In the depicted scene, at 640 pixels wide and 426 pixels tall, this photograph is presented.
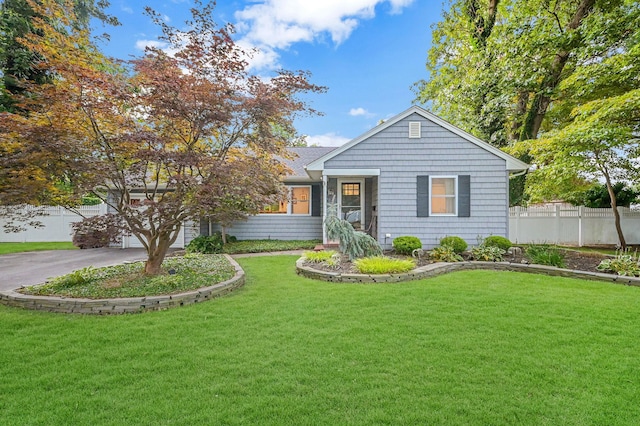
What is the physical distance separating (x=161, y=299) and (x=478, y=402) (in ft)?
14.3

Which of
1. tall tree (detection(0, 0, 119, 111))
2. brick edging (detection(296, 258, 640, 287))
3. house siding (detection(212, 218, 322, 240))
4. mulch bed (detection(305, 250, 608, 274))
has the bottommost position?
brick edging (detection(296, 258, 640, 287))

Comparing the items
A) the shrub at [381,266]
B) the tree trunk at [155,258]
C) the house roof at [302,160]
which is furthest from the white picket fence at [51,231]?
the shrub at [381,266]

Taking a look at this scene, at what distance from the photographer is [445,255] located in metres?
8.05

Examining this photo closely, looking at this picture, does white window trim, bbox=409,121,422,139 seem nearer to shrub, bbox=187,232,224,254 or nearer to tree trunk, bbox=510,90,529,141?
shrub, bbox=187,232,224,254

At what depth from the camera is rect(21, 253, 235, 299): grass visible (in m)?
4.97

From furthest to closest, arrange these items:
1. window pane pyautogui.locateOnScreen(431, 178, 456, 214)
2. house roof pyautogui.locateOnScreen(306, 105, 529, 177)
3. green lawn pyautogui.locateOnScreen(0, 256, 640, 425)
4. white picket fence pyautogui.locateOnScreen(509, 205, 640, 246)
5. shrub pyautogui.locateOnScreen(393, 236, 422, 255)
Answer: white picket fence pyautogui.locateOnScreen(509, 205, 640, 246) < window pane pyautogui.locateOnScreen(431, 178, 456, 214) < house roof pyautogui.locateOnScreen(306, 105, 529, 177) < shrub pyautogui.locateOnScreen(393, 236, 422, 255) < green lawn pyautogui.locateOnScreen(0, 256, 640, 425)

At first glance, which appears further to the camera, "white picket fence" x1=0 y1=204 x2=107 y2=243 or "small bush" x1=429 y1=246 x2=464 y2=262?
"white picket fence" x1=0 y1=204 x2=107 y2=243

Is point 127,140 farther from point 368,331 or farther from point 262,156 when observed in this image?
point 368,331

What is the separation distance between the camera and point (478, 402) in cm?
233

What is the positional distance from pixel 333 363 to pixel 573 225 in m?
14.0

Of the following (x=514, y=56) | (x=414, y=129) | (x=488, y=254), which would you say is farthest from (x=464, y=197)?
(x=514, y=56)

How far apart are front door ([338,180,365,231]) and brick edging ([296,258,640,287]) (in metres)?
4.01

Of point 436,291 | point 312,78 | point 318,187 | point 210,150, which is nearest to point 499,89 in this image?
point 318,187

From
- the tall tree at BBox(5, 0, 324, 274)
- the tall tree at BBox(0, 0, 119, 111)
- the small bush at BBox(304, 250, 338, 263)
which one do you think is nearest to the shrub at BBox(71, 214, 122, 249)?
the tall tree at BBox(5, 0, 324, 274)
